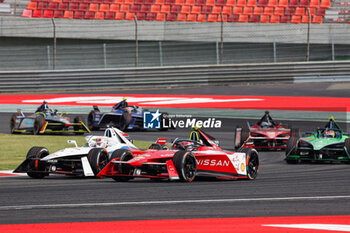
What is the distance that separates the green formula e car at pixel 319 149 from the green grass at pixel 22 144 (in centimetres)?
464

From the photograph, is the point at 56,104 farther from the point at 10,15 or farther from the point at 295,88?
the point at 295,88

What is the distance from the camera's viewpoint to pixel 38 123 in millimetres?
21531

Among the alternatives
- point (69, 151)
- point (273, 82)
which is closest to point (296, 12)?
point (273, 82)

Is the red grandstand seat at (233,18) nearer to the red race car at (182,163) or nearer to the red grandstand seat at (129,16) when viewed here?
the red grandstand seat at (129,16)

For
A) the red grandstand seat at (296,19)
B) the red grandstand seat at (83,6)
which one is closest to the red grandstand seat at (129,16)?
the red grandstand seat at (83,6)

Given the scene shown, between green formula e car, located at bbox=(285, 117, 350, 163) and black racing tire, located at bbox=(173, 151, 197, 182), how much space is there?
442cm

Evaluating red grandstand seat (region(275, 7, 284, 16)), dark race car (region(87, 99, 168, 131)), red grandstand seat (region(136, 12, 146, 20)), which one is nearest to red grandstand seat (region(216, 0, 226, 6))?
red grandstand seat (region(275, 7, 284, 16))

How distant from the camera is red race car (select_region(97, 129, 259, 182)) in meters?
11.3

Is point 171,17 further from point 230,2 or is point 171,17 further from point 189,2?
point 230,2

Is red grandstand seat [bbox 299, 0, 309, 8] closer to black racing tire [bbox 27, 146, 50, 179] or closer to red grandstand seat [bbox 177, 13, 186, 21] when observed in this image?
red grandstand seat [bbox 177, 13, 186, 21]

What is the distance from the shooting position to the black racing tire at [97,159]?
11992 mm

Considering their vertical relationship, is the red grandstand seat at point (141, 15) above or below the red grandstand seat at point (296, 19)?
above

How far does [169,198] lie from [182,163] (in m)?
1.84

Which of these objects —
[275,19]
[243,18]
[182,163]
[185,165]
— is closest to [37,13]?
[243,18]
